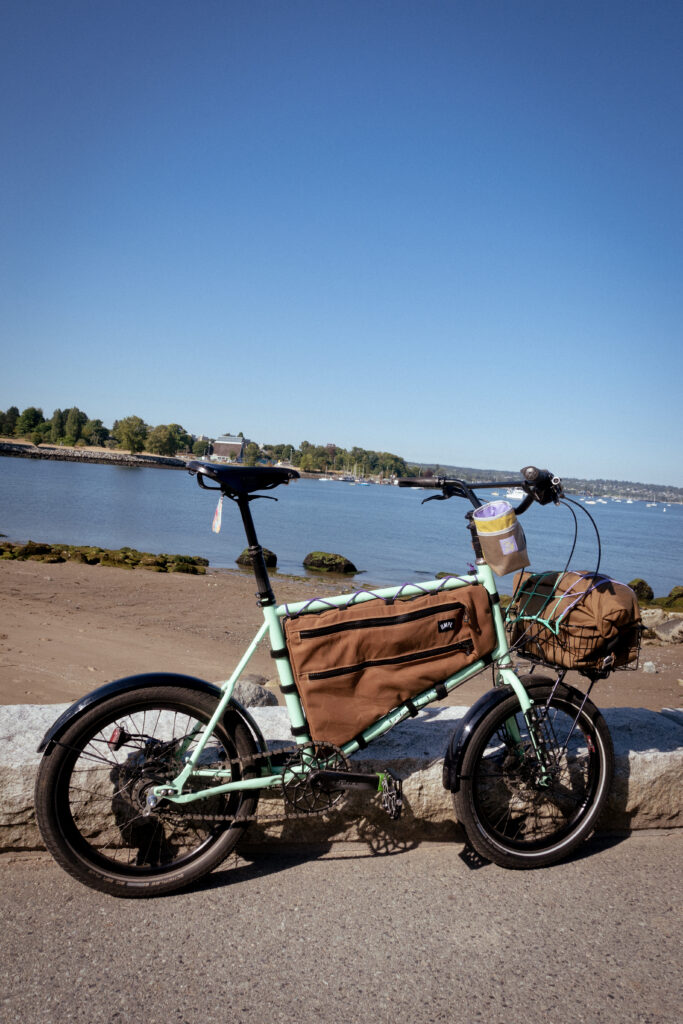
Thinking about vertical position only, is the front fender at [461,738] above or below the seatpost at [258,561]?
below

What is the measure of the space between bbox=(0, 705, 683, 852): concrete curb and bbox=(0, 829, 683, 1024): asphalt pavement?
11 centimetres

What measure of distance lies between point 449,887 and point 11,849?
1828 mm

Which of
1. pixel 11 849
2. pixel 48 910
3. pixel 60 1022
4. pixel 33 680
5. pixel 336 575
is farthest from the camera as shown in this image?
pixel 336 575

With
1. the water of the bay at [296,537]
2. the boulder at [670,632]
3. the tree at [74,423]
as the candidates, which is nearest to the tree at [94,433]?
the tree at [74,423]

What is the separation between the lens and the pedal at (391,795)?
117 inches

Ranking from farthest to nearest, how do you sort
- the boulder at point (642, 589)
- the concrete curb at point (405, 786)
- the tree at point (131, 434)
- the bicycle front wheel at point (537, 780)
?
1. the tree at point (131, 434)
2. the boulder at point (642, 589)
3. the bicycle front wheel at point (537, 780)
4. the concrete curb at point (405, 786)

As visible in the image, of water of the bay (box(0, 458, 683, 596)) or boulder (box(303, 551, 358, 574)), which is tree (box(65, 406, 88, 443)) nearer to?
water of the bay (box(0, 458, 683, 596))

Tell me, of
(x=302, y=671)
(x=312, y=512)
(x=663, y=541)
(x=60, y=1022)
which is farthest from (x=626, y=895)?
(x=663, y=541)

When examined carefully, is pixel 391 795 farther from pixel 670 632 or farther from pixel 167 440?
pixel 167 440

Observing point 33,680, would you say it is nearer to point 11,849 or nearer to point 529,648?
point 11,849

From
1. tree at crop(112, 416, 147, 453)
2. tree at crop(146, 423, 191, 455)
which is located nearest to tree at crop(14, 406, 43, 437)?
tree at crop(112, 416, 147, 453)

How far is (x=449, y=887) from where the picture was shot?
9.80 ft

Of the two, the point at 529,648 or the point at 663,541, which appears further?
the point at 663,541

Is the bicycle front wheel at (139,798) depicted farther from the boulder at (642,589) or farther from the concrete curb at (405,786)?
the boulder at (642,589)
